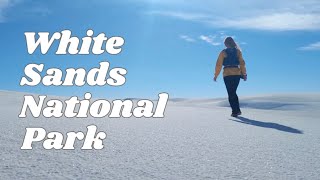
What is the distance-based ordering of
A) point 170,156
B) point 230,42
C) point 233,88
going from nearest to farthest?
point 170,156, point 230,42, point 233,88

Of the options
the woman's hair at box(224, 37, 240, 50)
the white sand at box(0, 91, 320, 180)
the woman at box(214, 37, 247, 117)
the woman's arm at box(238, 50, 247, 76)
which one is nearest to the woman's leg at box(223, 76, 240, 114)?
the woman at box(214, 37, 247, 117)

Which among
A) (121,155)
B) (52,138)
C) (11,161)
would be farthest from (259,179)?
(52,138)

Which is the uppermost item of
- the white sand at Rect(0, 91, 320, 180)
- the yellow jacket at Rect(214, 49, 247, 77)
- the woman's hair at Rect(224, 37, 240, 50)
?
the woman's hair at Rect(224, 37, 240, 50)

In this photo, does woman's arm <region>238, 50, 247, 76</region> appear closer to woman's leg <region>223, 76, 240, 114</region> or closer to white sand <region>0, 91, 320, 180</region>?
A: woman's leg <region>223, 76, 240, 114</region>

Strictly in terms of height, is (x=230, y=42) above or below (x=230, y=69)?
above

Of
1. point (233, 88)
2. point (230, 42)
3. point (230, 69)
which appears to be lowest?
point (233, 88)

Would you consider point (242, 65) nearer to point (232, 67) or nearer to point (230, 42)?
point (232, 67)

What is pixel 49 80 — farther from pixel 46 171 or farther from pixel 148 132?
pixel 46 171

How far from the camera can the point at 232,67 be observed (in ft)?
22.7

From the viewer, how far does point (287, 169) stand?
2660 millimetres

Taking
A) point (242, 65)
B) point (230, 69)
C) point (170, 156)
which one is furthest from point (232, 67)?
point (170, 156)

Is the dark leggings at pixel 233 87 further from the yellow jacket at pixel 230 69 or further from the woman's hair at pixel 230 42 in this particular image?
the woman's hair at pixel 230 42

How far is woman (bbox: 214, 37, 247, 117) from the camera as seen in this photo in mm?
6879

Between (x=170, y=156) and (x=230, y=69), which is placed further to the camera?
(x=230, y=69)
